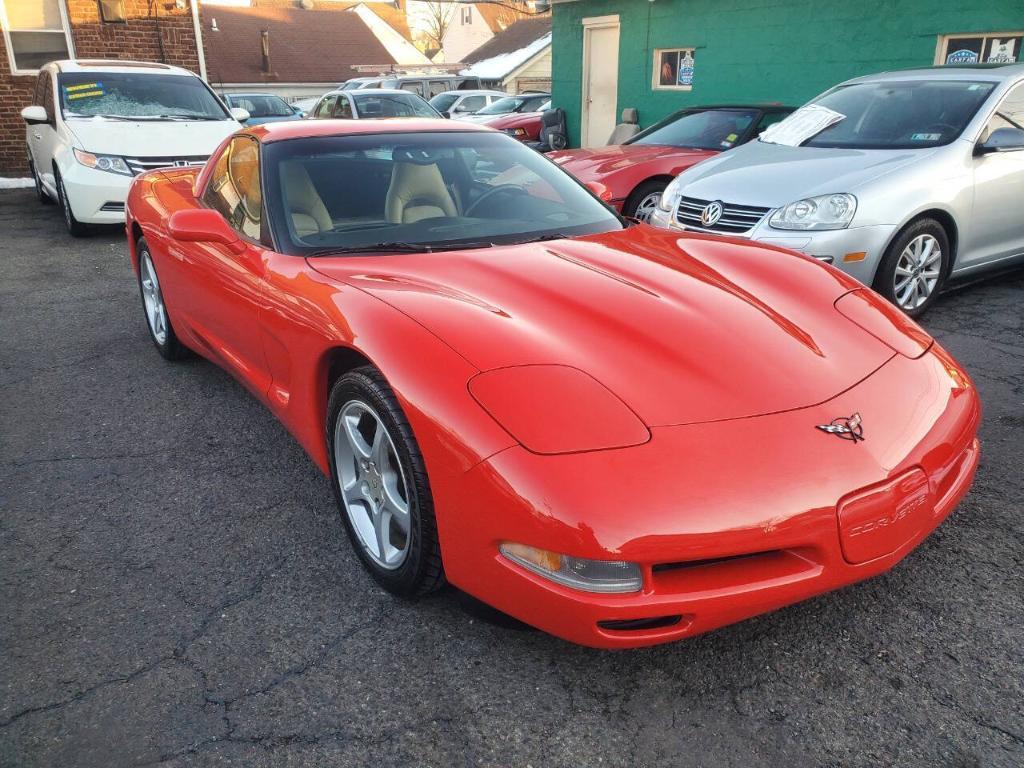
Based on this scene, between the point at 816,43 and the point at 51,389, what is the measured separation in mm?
9939

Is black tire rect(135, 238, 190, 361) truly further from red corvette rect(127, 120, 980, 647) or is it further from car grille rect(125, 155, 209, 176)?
car grille rect(125, 155, 209, 176)

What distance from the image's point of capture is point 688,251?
3.24 m

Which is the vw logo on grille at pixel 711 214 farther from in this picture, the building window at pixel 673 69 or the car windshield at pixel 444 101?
the car windshield at pixel 444 101

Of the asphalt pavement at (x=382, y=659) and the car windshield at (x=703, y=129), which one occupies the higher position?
the car windshield at (x=703, y=129)

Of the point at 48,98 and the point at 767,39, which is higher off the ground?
the point at 767,39

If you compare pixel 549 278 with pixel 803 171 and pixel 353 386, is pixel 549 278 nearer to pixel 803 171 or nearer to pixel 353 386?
pixel 353 386

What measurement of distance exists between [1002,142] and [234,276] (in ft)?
15.4

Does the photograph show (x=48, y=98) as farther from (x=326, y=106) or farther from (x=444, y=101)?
(x=444, y=101)

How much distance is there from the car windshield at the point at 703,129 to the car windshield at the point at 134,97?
15.8 ft

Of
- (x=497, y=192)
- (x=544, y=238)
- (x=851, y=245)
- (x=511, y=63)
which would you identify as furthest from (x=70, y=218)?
(x=511, y=63)

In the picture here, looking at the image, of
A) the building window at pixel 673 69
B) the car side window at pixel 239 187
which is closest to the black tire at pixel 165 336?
the car side window at pixel 239 187

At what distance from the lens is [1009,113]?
18.1 ft

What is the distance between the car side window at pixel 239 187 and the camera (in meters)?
3.39

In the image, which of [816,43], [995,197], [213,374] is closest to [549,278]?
[213,374]
